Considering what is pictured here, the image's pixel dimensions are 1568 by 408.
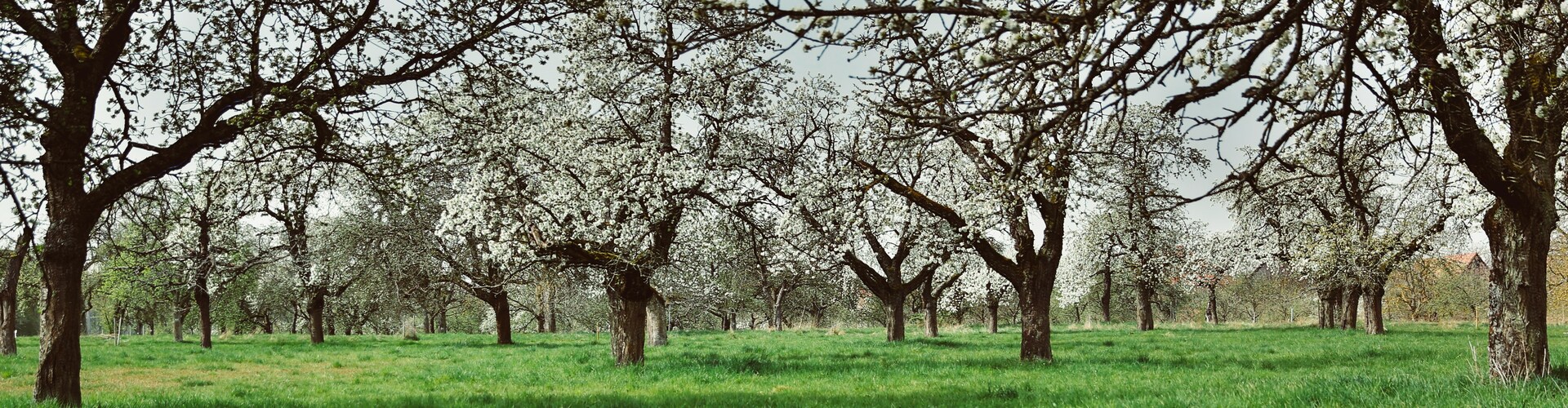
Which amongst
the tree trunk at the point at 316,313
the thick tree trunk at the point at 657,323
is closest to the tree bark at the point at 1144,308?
the thick tree trunk at the point at 657,323

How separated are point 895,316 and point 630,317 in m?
15.9

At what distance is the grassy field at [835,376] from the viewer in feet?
35.0

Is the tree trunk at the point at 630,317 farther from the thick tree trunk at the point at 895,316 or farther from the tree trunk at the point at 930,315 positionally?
the tree trunk at the point at 930,315

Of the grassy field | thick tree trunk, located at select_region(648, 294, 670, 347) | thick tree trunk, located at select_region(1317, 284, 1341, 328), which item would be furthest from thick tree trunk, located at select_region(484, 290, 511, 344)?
thick tree trunk, located at select_region(1317, 284, 1341, 328)

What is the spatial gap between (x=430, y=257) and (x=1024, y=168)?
20291 mm

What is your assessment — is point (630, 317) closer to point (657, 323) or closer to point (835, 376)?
point (835, 376)

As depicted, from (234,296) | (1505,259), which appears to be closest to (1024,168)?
(1505,259)

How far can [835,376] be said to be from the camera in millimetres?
16406

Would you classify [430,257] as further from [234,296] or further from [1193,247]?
[1193,247]

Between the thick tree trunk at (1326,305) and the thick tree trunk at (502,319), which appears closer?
the thick tree trunk at (502,319)

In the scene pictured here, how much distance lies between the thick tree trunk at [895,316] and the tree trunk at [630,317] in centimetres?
1512

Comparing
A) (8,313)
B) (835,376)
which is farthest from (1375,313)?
(8,313)

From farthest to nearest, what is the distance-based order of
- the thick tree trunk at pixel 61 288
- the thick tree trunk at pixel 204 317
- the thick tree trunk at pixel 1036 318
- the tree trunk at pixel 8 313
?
the thick tree trunk at pixel 204 317 < the tree trunk at pixel 8 313 < the thick tree trunk at pixel 1036 318 < the thick tree trunk at pixel 61 288

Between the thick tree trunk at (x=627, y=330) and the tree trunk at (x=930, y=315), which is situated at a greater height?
the thick tree trunk at (x=627, y=330)
